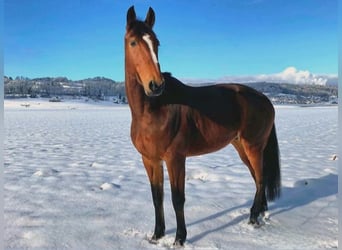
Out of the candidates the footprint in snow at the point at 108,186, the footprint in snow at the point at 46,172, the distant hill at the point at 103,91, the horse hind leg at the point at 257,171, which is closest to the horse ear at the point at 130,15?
the horse hind leg at the point at 257,171

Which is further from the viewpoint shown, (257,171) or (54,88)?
(54,88)

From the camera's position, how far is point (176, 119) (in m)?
3.16

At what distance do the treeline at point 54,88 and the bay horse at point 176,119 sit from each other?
62605mm

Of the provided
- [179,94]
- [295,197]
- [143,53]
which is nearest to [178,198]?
[179,94]

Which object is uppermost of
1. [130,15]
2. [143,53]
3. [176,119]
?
[130,15]

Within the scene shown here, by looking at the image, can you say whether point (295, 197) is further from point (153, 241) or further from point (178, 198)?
point (153, 241)

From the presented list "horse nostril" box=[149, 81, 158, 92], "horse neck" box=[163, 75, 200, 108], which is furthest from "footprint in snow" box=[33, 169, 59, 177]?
"horse nostril" box=[149, 81, 158, 92]

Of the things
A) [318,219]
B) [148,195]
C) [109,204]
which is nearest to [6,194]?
[109,204]

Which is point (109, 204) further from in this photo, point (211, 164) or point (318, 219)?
point (211, 164)

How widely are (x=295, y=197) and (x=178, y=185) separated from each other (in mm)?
2461

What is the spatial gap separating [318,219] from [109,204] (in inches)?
108

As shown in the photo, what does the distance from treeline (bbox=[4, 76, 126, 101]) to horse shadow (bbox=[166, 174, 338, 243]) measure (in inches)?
2432

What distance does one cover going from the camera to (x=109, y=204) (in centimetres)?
421

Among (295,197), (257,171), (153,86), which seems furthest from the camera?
(295,197)
